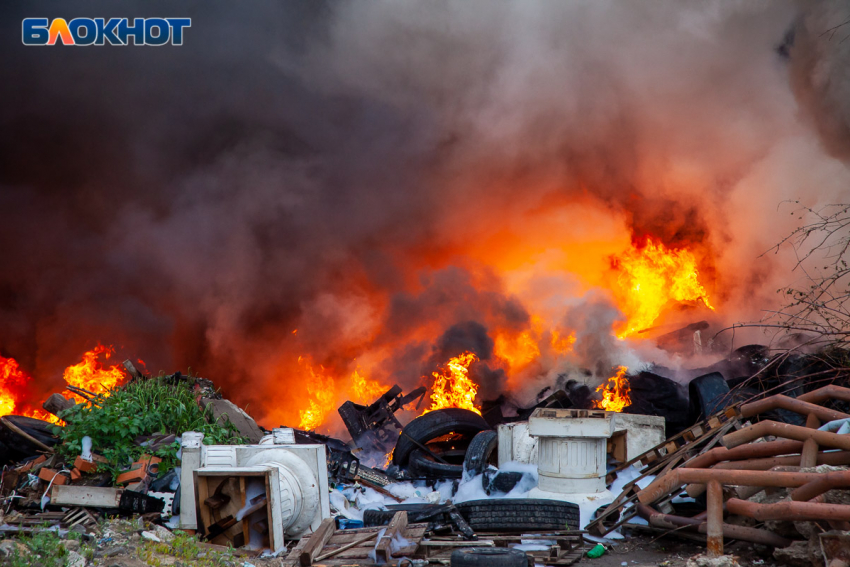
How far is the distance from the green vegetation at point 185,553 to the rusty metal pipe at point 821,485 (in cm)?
377

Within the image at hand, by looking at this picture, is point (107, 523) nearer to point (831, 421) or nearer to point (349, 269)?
point (831, 421)

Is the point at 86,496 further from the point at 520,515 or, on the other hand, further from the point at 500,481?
the point at 500,481

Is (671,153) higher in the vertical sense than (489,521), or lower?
higher

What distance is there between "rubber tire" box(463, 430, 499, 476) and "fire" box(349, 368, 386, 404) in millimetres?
5756

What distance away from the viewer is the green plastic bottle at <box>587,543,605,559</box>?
5.45m

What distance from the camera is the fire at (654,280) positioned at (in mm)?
16156

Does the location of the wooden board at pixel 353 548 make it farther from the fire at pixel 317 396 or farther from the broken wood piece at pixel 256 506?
the fire at pixel 317 396

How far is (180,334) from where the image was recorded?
16578 millimetres

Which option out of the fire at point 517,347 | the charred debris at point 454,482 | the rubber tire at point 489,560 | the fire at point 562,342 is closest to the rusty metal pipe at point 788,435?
the charred debris at point 454,482

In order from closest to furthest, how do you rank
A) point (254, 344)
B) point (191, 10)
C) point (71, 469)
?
point (71, 469)
point (191, 10)
point (254, 344)

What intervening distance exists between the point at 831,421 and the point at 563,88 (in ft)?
41.5

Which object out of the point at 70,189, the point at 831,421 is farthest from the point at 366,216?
the point at 831,421

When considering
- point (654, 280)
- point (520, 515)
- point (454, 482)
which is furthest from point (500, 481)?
point (654, 280)

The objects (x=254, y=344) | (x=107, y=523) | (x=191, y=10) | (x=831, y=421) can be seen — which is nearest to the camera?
(x=831, y=421)
